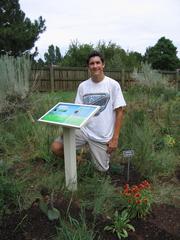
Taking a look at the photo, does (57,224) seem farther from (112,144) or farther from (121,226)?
(112,144)

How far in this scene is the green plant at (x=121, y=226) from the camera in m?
2.99

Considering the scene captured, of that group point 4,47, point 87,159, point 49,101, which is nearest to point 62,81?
point 4,47

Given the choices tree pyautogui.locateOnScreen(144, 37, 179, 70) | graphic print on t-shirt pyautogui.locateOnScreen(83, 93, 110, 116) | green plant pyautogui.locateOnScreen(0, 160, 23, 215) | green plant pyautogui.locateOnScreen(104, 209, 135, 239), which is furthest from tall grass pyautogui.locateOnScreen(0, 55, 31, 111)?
tree pyautogui.locateOnScreen(144, 37, 179, 70)

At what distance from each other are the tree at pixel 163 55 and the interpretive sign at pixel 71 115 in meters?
38.3

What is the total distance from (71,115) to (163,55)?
39658 millimetres

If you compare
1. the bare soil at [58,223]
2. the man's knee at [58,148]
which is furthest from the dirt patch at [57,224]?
the man's knee at [58,148]

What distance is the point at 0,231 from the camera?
117 inches

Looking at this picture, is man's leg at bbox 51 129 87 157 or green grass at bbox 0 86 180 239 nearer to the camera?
green grass at bbox 0 86 180 239

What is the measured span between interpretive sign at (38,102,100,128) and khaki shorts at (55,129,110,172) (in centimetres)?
55

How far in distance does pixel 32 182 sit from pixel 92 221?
116 centimetres

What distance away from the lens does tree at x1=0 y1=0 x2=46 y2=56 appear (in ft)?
60.1

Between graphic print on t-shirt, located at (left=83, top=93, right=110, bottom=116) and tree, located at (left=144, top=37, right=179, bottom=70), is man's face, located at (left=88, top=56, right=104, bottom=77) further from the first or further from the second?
tree, located at (left=144, top=37, right=179, bottom=70)

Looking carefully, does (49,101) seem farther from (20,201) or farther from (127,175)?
(20,201)

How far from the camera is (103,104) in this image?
428 cm
